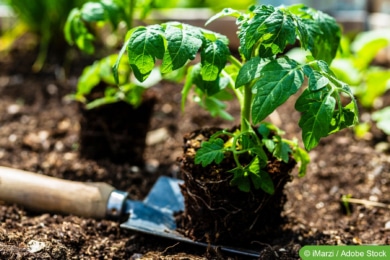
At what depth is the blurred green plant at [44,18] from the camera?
11.3ft

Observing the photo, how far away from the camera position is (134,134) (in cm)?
267

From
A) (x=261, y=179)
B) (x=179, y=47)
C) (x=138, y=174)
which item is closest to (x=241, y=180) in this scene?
(x=261, y=179)

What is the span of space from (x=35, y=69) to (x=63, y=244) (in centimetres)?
189

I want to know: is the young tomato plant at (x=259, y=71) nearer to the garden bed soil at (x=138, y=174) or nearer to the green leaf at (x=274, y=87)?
the green leaf at (x=274, y=87)

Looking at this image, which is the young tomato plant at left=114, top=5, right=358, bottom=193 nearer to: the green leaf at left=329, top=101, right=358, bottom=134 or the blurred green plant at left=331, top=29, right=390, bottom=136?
the green leaf at left=329, top=101, right=358, bottom=134

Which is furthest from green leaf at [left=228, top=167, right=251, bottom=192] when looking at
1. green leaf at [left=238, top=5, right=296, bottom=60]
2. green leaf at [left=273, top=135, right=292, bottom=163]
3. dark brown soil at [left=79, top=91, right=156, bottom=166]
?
dark brown soil at [left=79, top=91, right=156, bottom=166]

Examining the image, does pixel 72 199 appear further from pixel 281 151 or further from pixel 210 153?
pixel 281 151

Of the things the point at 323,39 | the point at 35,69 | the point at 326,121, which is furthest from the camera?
the point at 35,69

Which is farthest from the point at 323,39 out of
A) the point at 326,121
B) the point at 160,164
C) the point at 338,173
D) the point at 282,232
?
the point at 160,164

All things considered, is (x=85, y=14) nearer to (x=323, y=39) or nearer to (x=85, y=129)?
(x=85, y=129)

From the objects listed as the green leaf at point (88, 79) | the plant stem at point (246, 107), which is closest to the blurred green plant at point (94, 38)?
the green leaf at point (88, 79)

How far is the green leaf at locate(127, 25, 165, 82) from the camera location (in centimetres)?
170

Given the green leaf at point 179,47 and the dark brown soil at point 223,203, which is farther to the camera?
the dark brown soil at point 223,203

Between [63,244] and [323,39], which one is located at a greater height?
[323,39]
